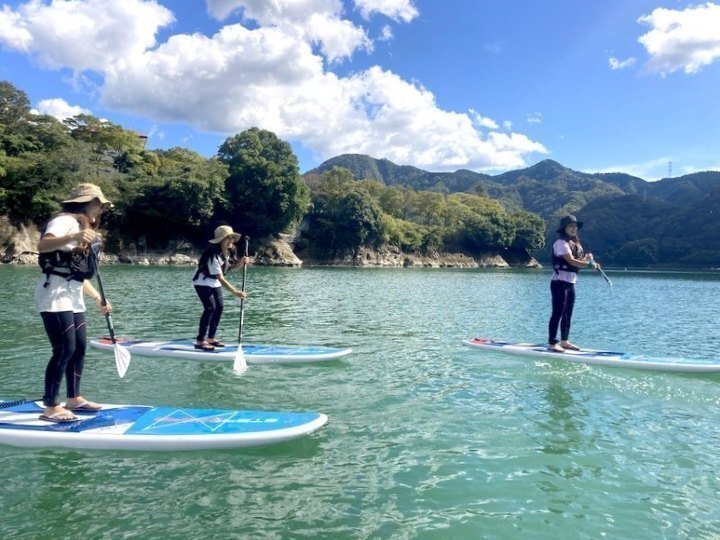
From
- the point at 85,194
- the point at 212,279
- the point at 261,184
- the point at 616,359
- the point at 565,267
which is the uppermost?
the point at 261,184

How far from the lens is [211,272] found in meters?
11.5

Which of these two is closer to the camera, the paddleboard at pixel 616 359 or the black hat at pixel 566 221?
the paddleboard at pixel 616 359

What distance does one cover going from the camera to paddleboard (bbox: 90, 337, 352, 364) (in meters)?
11.1

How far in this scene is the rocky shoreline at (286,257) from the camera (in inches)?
2272

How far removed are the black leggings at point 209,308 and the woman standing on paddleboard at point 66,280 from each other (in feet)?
15.9

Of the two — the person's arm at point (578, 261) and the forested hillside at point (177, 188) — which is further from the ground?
the forested hillside at point (177, 188)

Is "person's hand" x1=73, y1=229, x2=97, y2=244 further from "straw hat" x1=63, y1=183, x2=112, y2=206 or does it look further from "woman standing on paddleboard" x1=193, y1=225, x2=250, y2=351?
"woman standing on paddleboard" x1=193, y1=225, x2=250, y2=351

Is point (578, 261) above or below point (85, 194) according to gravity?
below

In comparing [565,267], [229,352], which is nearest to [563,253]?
[565,267]

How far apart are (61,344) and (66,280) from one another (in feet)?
2.58

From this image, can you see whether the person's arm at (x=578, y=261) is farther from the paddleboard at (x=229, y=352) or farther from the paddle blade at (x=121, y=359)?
the paddle blade at (x=121, y=359)

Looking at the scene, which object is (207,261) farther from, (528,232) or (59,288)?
(528,232)

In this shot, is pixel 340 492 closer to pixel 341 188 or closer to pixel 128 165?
pixel 128 165

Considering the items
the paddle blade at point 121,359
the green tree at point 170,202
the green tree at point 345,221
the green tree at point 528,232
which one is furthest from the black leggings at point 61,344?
the green tree at point 528,232
